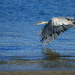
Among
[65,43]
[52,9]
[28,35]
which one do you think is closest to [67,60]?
[65,43]

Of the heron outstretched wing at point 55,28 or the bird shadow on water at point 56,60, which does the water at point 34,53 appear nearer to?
the bird shadow on water at point 56,60

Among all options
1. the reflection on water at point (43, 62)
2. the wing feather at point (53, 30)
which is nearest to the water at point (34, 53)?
the reflection on water at point (43, 62)

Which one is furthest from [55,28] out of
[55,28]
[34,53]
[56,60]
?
[56,60]

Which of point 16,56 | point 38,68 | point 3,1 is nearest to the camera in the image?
point 38,68

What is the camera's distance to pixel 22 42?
10625 mm

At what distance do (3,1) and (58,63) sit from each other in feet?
69.7

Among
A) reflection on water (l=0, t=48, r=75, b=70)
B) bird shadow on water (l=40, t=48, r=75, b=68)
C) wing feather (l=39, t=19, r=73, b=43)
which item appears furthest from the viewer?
wing feather (l=39, t=19, r=73, b=43)

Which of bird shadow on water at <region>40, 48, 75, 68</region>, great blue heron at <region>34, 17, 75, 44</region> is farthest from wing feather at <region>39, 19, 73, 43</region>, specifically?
bird shadow on water at <region>40, 48, 75, 68</region>

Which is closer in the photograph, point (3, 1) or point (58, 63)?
point (58, 63)

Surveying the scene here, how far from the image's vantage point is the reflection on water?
6.67 meters

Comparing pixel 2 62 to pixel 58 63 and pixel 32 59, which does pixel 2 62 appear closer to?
pixel 32 59

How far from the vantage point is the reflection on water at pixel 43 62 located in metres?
6.67

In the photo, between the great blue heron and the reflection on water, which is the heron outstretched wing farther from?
the reflection on water

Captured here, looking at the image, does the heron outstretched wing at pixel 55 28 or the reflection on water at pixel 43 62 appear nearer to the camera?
the reflection on water at pixel 43 62
